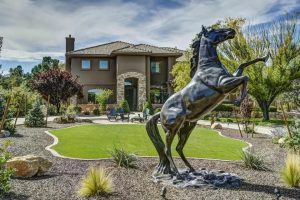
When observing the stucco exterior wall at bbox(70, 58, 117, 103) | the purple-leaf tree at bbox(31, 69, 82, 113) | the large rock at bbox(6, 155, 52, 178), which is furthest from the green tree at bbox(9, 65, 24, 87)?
the large rock at bbox(6, 155, 52, 178)

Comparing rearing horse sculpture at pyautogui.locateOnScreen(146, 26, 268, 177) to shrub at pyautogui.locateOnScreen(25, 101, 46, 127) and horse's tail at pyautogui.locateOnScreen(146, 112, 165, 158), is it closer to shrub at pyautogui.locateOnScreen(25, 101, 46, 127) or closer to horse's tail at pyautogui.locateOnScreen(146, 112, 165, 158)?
horse's tail at pyautogui.locateOnScreen(146, 112, 165, 158)

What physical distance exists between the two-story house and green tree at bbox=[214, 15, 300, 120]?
10.0 meters

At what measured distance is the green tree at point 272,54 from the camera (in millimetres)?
27641

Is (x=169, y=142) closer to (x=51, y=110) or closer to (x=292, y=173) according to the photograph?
(x=292, y=173)

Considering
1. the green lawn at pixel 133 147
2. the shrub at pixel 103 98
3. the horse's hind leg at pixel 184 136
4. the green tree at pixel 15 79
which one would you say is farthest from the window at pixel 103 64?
the horse's hind leg at pixel 184 136

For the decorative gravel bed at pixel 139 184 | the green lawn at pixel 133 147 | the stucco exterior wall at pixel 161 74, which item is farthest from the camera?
the stucco exterior wall at pixel 161 74

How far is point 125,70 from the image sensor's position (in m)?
38.4

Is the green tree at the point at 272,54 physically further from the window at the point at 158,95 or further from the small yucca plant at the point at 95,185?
the small yucca plant at the point at 95,185

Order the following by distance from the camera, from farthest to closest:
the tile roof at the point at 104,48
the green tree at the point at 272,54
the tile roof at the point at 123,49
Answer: the tile roof at the point at 104,48
the tile roof at the point at 123,49
the green tree at the point at 272,54

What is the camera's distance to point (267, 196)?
22.0 feet

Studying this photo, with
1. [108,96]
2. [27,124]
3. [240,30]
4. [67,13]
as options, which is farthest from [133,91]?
[67,13]

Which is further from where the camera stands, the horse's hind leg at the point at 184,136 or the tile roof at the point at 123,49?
the tile roof at the point at 123,49

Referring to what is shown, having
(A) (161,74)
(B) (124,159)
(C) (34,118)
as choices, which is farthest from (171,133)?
(A) (161,74)

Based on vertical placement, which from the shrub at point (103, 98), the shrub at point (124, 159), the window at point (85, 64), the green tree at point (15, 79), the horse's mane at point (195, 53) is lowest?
the shrub at point (124, 159)
